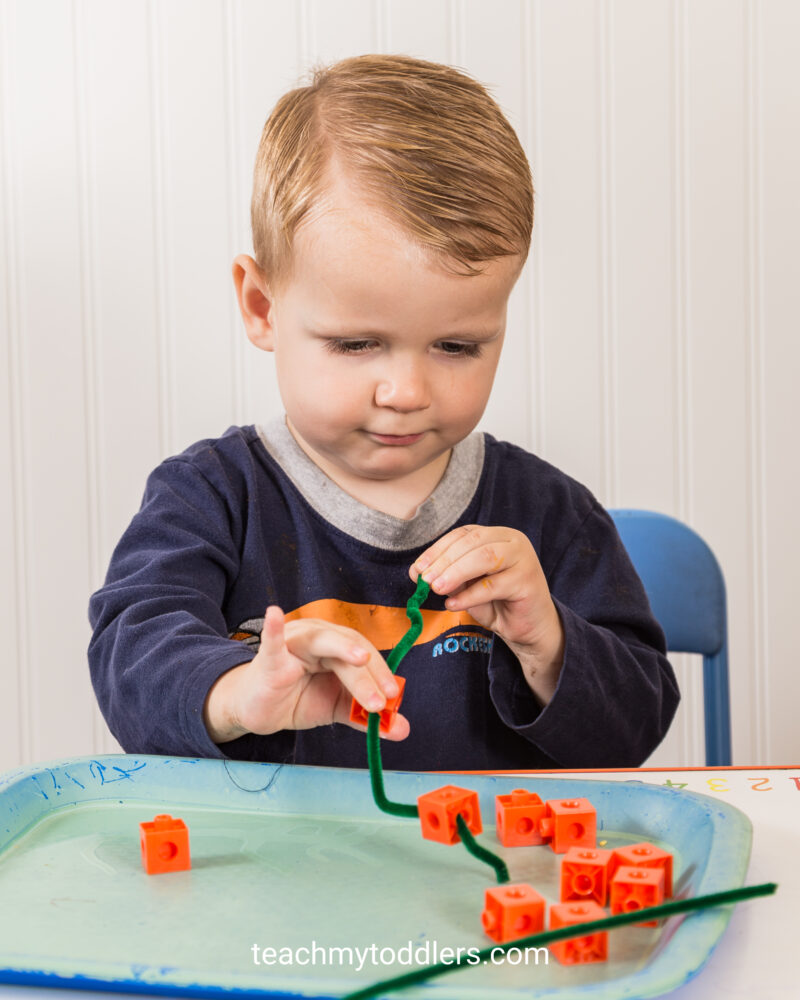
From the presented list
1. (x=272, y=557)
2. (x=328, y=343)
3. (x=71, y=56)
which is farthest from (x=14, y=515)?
(x=328, y=343)

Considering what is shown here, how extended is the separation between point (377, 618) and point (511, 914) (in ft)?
1.48

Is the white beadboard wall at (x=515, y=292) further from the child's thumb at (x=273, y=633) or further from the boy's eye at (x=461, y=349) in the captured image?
the child's thumb at (x=273, y=633)

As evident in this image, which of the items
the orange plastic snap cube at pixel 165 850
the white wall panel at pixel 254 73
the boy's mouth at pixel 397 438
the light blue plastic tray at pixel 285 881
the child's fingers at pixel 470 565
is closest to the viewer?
the light blue plastic tray at pixel 285 881

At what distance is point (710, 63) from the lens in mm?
1367

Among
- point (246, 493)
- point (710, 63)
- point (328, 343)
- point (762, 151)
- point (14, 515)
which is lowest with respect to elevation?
point (14, 515)

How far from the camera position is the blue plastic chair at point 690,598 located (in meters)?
1.05

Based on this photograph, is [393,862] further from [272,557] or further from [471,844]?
[272,557]

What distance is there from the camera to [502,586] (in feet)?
2.16

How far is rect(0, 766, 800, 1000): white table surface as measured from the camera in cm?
37

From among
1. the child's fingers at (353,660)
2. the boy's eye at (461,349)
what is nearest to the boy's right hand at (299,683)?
the child's fingers at (353,660)

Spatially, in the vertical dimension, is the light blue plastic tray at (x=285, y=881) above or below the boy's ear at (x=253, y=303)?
below

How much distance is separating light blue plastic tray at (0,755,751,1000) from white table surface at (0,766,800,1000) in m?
0.02

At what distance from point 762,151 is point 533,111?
0.30 m

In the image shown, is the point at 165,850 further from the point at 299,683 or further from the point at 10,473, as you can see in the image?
the point at 10,473
